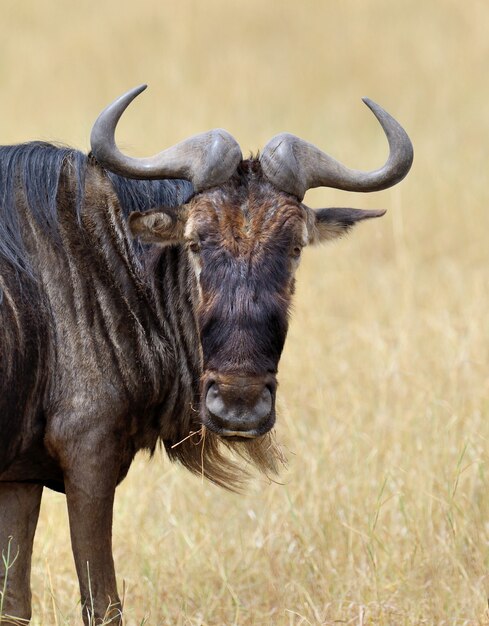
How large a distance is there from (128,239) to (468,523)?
6.98 feet

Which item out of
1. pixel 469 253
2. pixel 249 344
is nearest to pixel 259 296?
pixel 249 344

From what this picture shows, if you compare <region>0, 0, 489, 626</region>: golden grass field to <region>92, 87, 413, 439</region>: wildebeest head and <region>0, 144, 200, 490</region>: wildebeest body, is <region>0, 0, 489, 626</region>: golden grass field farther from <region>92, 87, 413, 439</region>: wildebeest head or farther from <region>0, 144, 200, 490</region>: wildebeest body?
<region>92, 87, 413, 439</region>: wildebeest head

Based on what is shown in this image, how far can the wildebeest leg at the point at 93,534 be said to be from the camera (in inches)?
167

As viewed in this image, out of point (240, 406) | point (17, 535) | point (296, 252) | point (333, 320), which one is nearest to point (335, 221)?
point (296, 252)

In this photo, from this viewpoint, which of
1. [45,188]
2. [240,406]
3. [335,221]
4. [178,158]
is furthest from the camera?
[335,221]

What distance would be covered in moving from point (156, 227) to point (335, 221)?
2.61 ft

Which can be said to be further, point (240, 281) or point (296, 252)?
point (296, 252)

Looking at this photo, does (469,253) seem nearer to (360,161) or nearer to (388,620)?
(360,161)

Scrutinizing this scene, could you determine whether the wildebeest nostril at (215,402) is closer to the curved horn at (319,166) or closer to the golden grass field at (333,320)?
the curved horn at (319,166)

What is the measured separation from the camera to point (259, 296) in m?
4.05

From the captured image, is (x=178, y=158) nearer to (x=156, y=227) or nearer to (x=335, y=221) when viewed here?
(x=156, y=227)

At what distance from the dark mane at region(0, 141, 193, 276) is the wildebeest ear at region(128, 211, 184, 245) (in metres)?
0.12

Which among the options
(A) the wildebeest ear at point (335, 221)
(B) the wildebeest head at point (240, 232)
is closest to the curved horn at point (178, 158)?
(B) the wildebeest head at point (240, 232)

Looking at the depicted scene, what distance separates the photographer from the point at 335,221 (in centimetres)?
475
